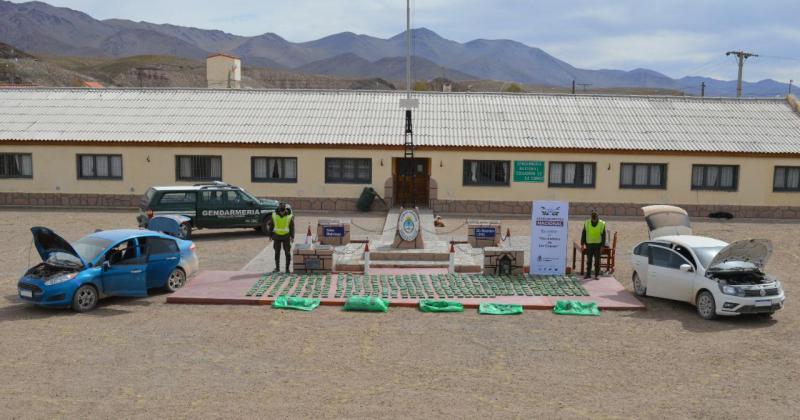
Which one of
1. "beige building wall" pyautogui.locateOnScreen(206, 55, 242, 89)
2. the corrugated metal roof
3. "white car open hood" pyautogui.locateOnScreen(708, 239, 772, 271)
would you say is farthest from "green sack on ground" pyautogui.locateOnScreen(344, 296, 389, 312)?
"beige building wall" pyautogui.locateOnScreen(206, 55, 242, 89)

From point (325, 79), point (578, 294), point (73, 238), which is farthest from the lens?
point (325, 79)

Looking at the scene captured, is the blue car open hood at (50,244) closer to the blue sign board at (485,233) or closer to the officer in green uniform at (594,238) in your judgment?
the blue sign board at (485,233)

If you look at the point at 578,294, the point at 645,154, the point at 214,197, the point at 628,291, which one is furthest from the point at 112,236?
the point at 645,154

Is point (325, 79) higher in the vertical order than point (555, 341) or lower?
higher

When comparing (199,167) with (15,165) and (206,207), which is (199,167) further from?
(15,165)

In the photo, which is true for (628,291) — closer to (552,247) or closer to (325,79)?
(552,247)

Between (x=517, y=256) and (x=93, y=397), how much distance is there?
11.1 meters

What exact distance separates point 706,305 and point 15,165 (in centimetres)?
2900

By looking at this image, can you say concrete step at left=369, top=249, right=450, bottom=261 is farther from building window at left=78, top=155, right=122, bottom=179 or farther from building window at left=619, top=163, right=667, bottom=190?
building window at left=78, top=155, right=122, bottom=179

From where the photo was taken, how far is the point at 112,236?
1533 centimetres

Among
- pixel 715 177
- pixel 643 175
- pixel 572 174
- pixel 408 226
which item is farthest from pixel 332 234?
pixel 715 177

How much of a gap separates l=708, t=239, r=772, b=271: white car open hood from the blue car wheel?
12.8 meters

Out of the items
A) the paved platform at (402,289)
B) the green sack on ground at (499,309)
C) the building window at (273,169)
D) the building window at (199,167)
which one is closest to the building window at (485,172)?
the building window at (273,169)

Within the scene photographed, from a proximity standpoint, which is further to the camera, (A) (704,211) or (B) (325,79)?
(B) (325,79)
